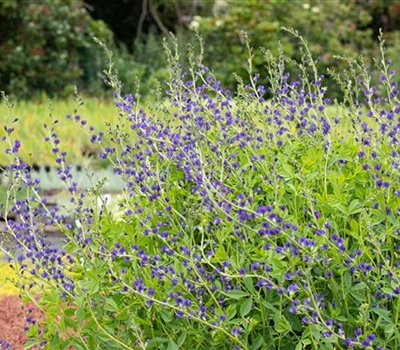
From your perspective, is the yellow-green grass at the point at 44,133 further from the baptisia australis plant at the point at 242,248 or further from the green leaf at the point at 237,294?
the green leaf at the point at 237,294

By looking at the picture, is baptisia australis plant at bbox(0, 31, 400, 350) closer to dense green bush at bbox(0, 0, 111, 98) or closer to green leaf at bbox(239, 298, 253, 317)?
green leaf at bbox(239, 298, 253, 317)

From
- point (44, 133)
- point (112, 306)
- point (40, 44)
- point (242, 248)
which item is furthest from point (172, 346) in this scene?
point (40, 44)

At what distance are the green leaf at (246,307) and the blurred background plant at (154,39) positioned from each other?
11.5 metres

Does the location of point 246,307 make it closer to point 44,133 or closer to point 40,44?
point 44,133

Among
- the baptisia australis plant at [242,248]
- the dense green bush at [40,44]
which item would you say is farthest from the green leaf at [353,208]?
the dense green bush at [40,44]

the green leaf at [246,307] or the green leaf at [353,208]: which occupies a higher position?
the green leaf at [353,208]

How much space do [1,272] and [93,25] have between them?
1088 centimetres

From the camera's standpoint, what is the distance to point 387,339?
276 centimetres

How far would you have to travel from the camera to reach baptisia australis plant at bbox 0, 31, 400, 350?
9.10 feet

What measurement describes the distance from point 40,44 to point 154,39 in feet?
9.07

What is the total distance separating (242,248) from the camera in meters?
2.91

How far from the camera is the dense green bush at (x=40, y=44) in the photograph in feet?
48.0

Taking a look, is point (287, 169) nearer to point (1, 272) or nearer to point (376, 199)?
point (376, 199)

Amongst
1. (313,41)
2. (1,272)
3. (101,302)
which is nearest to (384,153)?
(101,302)
